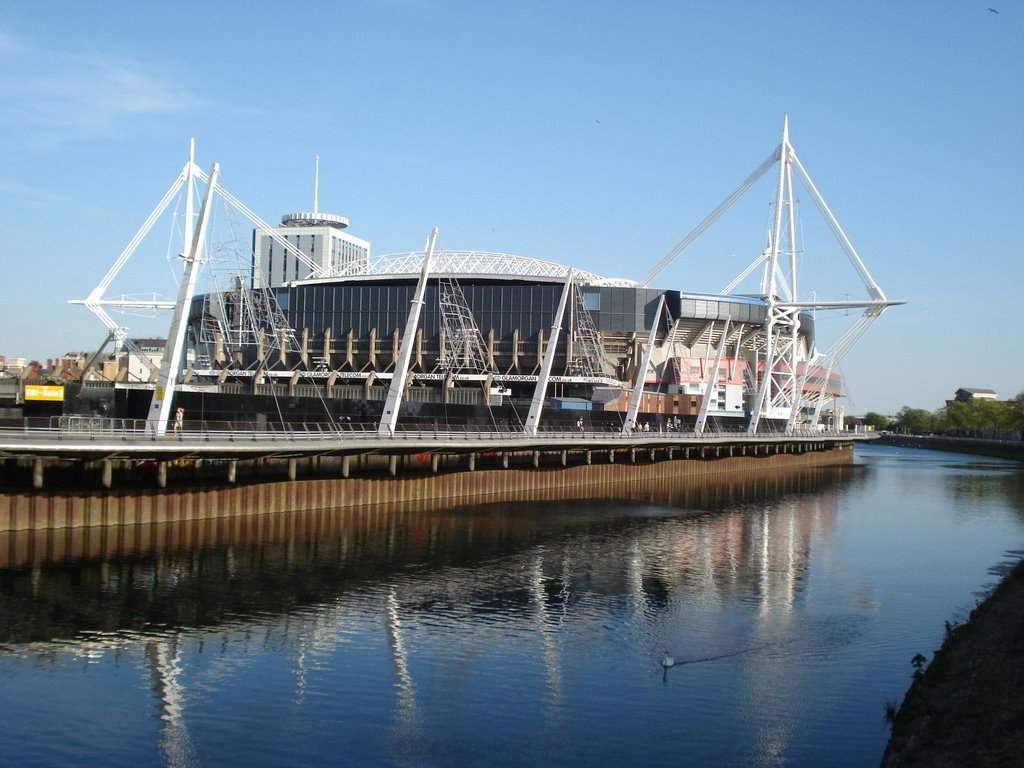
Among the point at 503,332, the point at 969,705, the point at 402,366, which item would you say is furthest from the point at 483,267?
the point at 969,705

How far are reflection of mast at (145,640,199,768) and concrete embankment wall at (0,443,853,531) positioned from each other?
52.9ft

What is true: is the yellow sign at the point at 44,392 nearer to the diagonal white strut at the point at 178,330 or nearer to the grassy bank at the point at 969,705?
the diagonal white strut at the point at 178,330

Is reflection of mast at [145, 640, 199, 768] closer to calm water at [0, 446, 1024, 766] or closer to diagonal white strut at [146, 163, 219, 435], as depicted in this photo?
calm water at [0, 446, 1024, 766]

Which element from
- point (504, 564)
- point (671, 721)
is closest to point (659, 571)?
point (504, 564)

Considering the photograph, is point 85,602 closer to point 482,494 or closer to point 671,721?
point 671,721

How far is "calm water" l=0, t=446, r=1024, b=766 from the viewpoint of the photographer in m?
22.0

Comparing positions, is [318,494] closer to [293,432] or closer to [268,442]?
[293,432]

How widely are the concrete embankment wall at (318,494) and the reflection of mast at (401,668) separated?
52.2 feet

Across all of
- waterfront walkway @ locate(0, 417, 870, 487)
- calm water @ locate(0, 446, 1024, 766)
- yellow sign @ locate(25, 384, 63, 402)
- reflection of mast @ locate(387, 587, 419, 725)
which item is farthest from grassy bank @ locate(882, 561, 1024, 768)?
yellow sign @ locate(25, 384, 63, 402)

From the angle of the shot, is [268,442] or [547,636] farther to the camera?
[268,442]

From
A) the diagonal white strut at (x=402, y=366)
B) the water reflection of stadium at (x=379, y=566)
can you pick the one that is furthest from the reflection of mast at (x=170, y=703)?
the diagonal white strut at (x=402, y=366)

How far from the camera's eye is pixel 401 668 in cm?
2725

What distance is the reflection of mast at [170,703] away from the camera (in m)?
20.8

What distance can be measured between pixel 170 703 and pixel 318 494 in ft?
105
